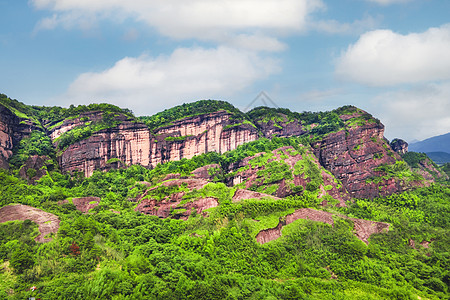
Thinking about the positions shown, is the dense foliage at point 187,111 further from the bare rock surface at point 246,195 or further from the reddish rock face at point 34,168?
the bare rock surface at point 246,195

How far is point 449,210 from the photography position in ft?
224

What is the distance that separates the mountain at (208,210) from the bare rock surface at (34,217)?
271mm

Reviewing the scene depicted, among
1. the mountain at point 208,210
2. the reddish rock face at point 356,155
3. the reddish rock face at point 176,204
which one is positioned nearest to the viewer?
the mountain at point 208,210

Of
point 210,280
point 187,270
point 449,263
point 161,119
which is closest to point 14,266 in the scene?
point 187,270

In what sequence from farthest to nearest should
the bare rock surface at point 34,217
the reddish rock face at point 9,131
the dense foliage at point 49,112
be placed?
the dense foliage at point 49,112 < the reddish rock face at point 9,131 < the bare rock surface at point 34,217

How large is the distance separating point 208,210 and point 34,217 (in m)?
27.4

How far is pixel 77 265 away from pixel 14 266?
6752mm

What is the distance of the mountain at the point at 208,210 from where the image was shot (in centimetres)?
3884

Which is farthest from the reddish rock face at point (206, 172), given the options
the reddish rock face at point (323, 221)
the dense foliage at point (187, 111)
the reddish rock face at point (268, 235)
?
the reddish rock face at point (268, 235)

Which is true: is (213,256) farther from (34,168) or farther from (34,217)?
(34,168)

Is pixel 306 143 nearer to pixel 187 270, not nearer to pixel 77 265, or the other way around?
pixel 187 270

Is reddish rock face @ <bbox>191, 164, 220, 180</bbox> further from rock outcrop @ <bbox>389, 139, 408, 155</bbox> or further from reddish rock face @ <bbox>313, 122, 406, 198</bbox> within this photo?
rock outcrop @ <bbox>389, 139, 408, 155</bbox>

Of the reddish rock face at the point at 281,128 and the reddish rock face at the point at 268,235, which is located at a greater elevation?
the reddish rock face at the point at 281,128

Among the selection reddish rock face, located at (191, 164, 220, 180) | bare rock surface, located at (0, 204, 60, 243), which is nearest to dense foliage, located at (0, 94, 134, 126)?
reddish rock face, located at (191, 164, 220, 180)
